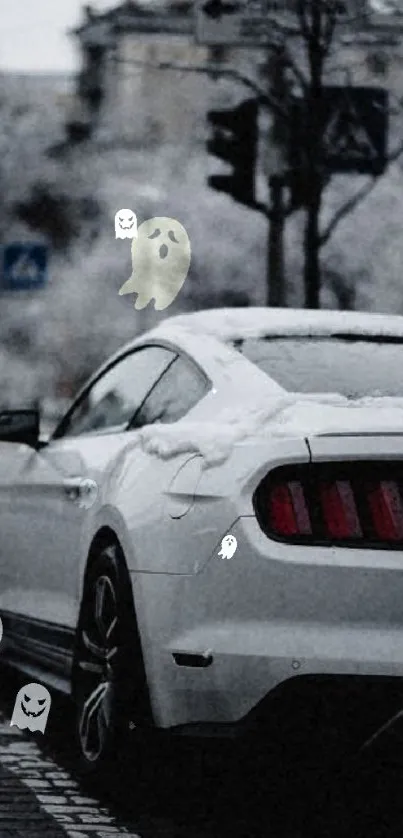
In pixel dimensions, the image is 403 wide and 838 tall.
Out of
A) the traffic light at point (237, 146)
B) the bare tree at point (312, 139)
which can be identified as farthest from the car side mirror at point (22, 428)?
the bare tree at point (312, 139)

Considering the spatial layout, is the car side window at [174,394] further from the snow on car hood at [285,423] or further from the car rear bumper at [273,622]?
the car rear bumper at [273,622]

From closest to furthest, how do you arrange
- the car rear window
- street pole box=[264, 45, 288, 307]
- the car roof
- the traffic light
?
the car rear window → the car roof → the traffic light → street pole box=[264, 45, 288, 307]

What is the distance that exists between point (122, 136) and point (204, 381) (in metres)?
41.2

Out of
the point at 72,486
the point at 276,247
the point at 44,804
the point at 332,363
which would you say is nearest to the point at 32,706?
the point at 72,486

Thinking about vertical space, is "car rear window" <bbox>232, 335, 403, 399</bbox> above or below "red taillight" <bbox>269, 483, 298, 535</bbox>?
above

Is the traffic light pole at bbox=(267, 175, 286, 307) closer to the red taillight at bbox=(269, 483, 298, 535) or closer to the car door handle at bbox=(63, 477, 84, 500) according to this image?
the car door handle at bbox=(63, 477, 84, 500)

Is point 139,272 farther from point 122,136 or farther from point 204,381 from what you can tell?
point 122,136

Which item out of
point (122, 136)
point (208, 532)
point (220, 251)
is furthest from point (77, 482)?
point (122, 136)

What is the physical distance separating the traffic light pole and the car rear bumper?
55.9 feet

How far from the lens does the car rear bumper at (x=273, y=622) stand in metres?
4.85

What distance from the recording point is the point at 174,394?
19.7 feet

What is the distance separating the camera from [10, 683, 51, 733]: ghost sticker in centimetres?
763

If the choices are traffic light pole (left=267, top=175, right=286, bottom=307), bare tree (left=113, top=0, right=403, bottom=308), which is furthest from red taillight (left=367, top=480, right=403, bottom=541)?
traffic light pole (left=267, top=175, right=286, bottom=307)

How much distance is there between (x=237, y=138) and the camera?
13094 millimetres
